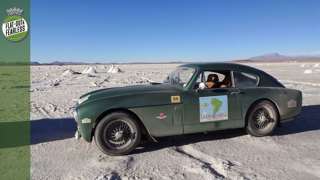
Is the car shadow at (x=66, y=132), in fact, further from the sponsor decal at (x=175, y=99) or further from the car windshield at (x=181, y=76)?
the car windshield at (x=181, y=76)

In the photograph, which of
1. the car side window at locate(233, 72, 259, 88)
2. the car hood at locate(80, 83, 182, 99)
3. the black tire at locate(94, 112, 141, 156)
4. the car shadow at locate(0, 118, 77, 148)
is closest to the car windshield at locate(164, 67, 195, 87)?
the car hood at locate(80, 83, 182, 99)

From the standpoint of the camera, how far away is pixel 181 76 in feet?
23.9

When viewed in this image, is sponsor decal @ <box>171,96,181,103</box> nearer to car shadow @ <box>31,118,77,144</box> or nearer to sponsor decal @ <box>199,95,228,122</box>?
sponsor decal @ <box>199,95,228,122</box>

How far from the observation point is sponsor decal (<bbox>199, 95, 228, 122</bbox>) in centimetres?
662

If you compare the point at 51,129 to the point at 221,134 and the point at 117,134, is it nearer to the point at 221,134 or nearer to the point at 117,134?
the point at 117,134

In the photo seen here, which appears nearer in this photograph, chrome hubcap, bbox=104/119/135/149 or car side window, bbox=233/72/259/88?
chrome hubcap, bbox=104/119/135/149

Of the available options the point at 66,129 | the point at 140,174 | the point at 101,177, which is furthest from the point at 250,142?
the point at 66,129

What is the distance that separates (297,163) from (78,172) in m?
3.14

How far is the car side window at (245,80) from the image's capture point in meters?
7.10

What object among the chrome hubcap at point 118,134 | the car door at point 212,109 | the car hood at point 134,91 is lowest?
the chrome hubcap at point 118,134

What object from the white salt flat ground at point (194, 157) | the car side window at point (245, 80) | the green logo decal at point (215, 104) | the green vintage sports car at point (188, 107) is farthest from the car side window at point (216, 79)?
the white salt flat ground at point (194, 157)

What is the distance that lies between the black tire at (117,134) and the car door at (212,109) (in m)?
0.92

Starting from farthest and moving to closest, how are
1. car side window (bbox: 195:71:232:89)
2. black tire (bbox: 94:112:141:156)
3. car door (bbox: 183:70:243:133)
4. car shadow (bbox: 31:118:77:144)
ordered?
car shadow (bbox: 31:118:77:144)
car side window (bbox: 195:71:232:89)
car door (bbox: 183:70:243:133)
black tire (bbox: 94:112:141:156)

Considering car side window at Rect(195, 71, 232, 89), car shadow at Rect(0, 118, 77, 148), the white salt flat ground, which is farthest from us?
car shadow at Rect(0, 118, 77, 148)
